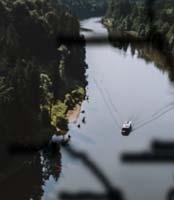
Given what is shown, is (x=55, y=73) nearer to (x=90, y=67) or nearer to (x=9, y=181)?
(x=90, y=67)

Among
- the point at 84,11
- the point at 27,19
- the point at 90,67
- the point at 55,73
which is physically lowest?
the point at 84,11

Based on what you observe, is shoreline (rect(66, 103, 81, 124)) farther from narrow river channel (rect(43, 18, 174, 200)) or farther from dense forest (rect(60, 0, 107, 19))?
dense forest (rect(60, 0, 107, 19))

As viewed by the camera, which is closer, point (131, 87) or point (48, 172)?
point (48, 172)

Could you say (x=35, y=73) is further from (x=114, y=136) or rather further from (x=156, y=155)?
(x=156, y=155)

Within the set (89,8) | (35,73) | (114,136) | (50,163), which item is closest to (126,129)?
(114,136)

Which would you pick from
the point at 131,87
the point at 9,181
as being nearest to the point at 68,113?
the point at 131,87

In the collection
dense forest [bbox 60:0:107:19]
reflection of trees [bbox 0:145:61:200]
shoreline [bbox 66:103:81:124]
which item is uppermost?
reflection of trees [bbox 0:145:61:200]

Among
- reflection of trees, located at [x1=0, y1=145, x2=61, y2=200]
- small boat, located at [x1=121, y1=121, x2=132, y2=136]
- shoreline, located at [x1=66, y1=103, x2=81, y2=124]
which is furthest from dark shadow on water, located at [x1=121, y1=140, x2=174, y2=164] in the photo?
shoreline, located at [x1=66, y1=103, x2=81, y2=124]

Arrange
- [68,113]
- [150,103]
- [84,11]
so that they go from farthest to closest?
[84,11]
[150,103]
[68,113]

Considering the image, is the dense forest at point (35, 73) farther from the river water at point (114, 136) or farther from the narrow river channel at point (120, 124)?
the narrow river channel at point (120, 124)
